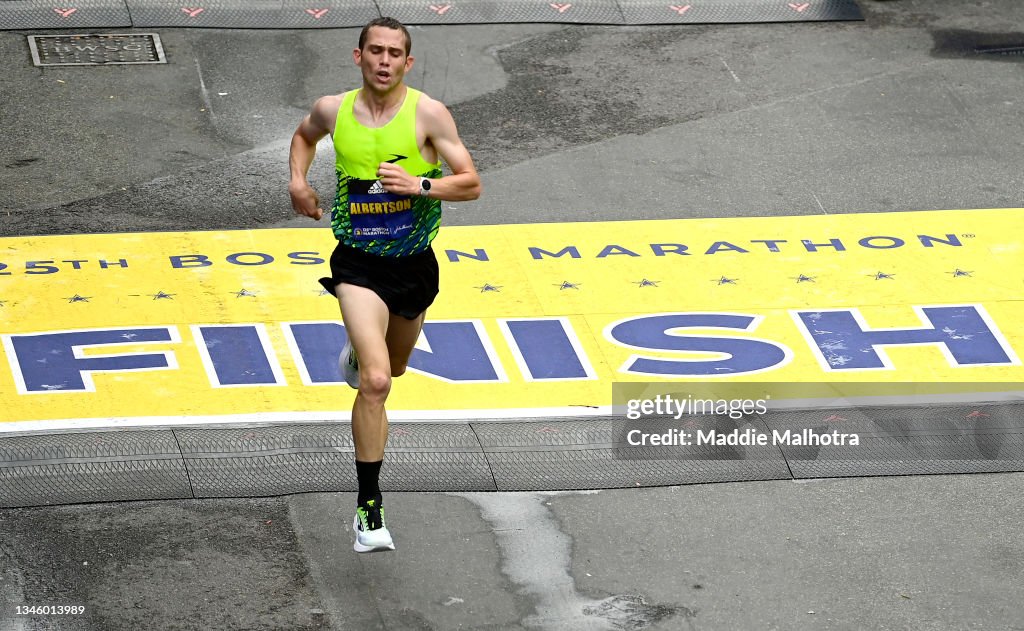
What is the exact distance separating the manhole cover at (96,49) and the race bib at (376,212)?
22.7ft

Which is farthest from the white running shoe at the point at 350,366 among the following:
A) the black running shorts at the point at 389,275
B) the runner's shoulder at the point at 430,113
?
the runner's shoulder at the point at 430,113

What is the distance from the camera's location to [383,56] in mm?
6219

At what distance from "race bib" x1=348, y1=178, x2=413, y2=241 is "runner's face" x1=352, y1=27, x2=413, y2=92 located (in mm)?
410

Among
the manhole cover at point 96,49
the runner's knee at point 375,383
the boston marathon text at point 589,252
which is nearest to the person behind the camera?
the runner's knee at point 375,383

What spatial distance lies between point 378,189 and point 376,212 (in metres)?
0.11

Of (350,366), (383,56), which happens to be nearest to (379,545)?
(350,366)

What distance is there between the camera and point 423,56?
1300 centimetres

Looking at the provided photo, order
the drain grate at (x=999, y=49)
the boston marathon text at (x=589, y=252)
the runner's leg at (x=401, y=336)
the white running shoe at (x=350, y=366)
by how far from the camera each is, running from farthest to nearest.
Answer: the drain grate at (x=999, y=49) → the boston marathon text at (x=589, y=252) → the white running shoe at (x=350, y=366) → the runner's leg at (x=401, y=336)

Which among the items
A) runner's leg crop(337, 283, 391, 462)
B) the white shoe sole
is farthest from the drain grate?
the white shoe sole

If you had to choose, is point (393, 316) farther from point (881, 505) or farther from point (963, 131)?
point (963, 131)

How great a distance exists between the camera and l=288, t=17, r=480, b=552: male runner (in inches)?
245

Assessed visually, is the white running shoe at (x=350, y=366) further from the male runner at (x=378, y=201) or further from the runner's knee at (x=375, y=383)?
the runner's knee at (x=375, y=383)

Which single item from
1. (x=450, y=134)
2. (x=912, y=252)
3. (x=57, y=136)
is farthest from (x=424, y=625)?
(x=57, y=136)

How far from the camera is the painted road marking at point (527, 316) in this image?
26.5 ft
